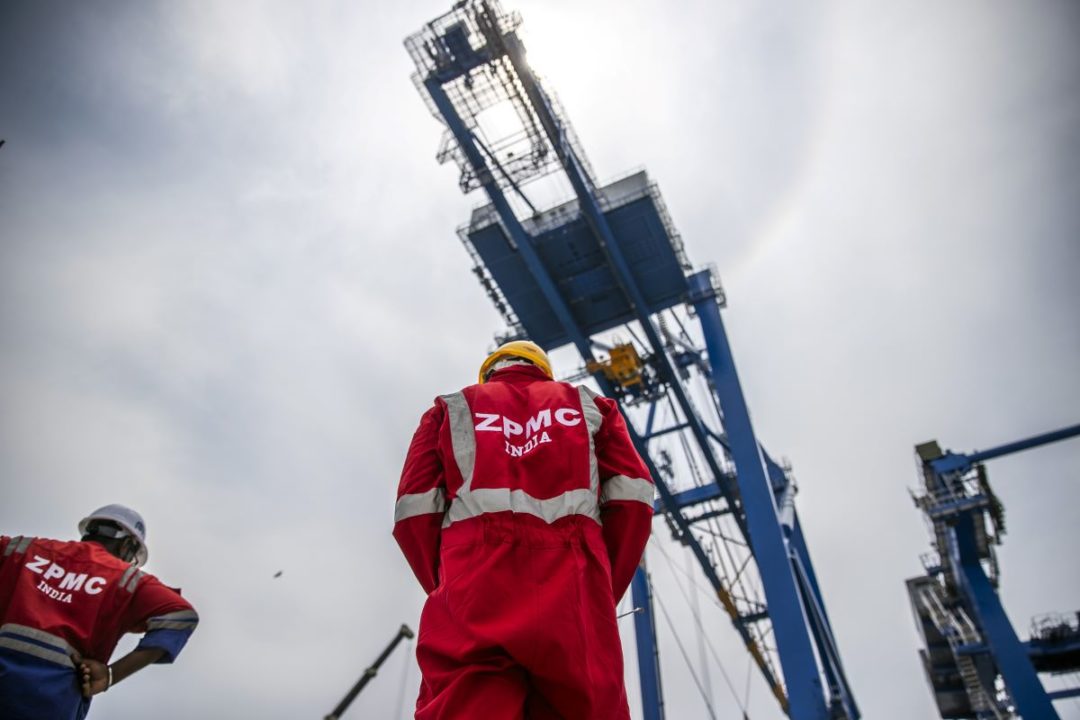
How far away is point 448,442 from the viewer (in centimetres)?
190

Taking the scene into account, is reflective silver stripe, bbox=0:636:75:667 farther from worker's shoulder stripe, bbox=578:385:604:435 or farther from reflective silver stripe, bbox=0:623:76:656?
worker's shoulder stripe, bbox=578:385:604:435

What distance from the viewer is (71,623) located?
7.38 ft

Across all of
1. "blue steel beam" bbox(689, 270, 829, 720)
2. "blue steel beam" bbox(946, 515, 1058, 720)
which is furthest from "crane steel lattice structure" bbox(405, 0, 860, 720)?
"blue steel beam" bbox(946, 515, 1058, 720)

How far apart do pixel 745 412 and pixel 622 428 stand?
10533mm

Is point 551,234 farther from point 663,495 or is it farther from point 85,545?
point 85,545

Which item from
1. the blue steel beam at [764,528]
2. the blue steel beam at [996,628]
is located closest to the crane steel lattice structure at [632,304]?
the blue steel beam at [764,528]

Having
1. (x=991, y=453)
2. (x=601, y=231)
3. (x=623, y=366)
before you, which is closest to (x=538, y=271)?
(x=601, y=231)

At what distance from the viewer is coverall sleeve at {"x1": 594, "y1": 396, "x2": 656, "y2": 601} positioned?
5.96ft

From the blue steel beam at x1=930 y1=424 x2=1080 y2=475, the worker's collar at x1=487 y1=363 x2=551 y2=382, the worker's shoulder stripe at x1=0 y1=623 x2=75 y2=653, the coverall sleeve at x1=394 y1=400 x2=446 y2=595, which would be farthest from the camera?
the blue steel beam at x1=930 y1=424 x2=1080 y2=475

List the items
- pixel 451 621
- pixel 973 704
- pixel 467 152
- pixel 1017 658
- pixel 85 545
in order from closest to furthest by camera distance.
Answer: pixel 451 621 → pixel 85 545 → pixel 467 152 → pixel 1017 658 → pixel 973 704

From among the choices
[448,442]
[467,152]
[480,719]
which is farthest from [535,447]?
[467,152]

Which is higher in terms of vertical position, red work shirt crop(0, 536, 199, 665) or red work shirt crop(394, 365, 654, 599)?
red work shirt crop(394, 365, 654, 599)

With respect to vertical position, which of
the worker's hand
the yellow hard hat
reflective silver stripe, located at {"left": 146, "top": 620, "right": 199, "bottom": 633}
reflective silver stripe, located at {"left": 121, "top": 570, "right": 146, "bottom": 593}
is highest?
the yellow hard hat

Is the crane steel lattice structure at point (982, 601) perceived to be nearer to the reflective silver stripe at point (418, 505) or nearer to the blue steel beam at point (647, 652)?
the blue steel beam at point (647, 652)
